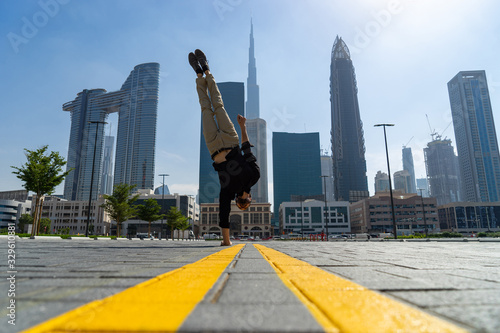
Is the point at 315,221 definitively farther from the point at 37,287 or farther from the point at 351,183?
the point at 37,287

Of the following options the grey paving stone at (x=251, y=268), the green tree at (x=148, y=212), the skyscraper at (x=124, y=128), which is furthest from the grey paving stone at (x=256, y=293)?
the skyscraper at (x=124, y=128)

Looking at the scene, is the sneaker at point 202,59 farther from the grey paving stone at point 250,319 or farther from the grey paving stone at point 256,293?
the grey paving stone at point 250,319

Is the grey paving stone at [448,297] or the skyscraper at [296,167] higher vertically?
the skyscraper at [296,167]

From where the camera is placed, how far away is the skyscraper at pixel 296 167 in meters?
185

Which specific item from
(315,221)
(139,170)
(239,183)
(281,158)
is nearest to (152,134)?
(139,170)

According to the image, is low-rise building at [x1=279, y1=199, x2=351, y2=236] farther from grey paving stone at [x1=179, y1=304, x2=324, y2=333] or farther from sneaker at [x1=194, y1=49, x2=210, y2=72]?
grey paving stone at [x1=179, y1=304, x2=324, y2=333]

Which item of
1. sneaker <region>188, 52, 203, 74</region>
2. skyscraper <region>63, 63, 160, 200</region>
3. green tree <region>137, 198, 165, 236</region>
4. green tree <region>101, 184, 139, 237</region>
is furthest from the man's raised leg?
skyscraper <region>63, 63, 160, 200</region>

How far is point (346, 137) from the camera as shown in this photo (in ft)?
569

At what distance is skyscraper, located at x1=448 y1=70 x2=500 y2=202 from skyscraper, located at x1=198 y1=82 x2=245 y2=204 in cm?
13982

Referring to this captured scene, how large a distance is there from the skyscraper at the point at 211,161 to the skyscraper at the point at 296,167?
121 ft

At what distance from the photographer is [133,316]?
3.68ft

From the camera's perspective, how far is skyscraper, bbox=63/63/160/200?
16100cm

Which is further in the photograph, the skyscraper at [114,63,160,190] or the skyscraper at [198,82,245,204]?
the skyscraper at [114,63,160,190]

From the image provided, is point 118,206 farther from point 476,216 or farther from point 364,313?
point 476,216
